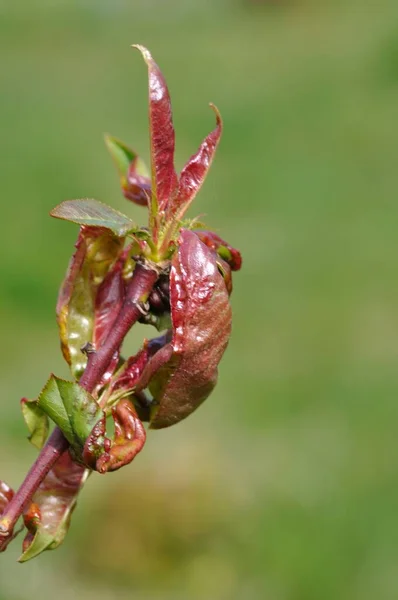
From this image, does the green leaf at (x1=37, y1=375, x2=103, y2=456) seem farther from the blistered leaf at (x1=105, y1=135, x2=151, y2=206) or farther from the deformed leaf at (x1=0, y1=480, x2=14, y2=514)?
the blistered leaf at (x1=105, y1=135, x2=151, y2=206)

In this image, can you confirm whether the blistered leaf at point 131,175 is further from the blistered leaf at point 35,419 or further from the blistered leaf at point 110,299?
the blistered leaf at point 35,419

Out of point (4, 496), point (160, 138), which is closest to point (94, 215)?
point (160, 138)

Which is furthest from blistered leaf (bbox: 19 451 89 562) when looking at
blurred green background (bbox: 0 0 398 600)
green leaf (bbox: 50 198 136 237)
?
blurred green background (bbox: 0 0 398 600)

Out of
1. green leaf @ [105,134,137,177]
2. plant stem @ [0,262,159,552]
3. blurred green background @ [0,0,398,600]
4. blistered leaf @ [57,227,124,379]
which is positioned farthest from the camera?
blurred green background @ [0,0,398,600]

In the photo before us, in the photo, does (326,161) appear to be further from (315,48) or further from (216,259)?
(216,259)

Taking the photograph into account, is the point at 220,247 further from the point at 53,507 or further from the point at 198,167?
the point at 53,507

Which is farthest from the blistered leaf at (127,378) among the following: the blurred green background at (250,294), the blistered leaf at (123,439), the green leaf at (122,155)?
the blurred green background at (250,294)
